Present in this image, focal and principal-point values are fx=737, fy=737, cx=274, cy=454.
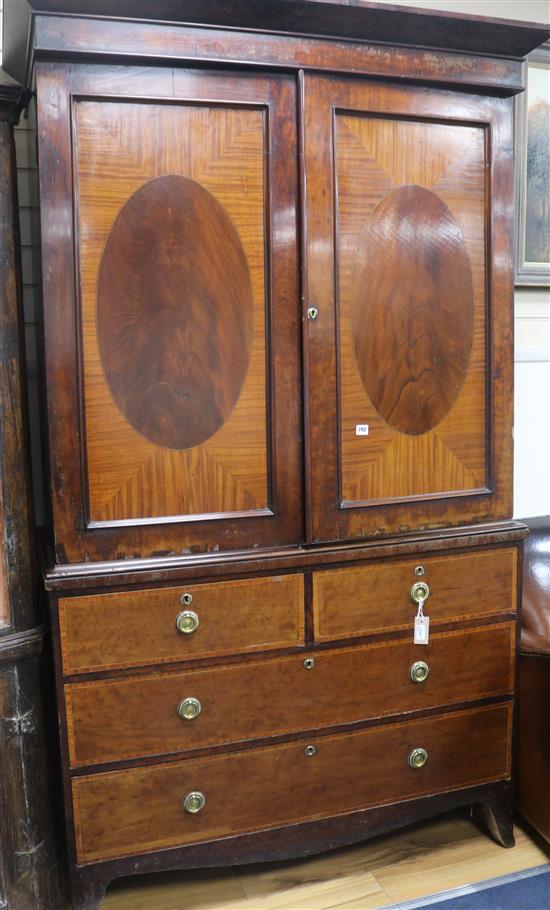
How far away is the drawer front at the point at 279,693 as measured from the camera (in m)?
1.78

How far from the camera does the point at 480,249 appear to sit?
78.2 inches

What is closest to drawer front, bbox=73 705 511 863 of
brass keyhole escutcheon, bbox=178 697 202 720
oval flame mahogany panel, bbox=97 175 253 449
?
brass keyhole escutcheon, bbox=178 697 202 720

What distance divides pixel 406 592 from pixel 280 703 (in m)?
0.44

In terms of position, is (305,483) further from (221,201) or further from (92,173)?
(92,173)

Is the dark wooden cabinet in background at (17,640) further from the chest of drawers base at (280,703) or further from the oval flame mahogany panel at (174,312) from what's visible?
the oval flame mahogany panel at (174,312)

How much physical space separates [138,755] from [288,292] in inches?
47.2

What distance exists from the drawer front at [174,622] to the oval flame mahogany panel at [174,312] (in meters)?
0.38

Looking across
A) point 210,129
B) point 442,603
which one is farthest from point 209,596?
point 210,129

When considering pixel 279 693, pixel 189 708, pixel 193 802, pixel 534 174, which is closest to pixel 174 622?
pixel 189 708

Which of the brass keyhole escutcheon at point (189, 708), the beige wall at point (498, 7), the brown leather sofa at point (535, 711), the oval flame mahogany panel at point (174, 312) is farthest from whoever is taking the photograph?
the beige wall at point (498, 7)

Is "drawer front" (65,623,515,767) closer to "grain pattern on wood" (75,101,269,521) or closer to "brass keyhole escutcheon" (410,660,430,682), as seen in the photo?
"brass keyhole escutcheon" (410,660,430,682)

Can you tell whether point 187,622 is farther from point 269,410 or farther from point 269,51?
point 269,51

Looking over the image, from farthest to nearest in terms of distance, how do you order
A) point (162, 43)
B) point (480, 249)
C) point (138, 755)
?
point (480, 249) < point (138, 755) < point (162, 43)

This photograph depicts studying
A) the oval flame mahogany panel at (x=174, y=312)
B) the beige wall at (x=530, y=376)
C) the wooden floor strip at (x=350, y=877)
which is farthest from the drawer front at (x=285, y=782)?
the beige wall at (x=530, y=376)
